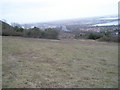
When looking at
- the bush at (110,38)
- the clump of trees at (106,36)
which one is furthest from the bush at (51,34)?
the bush at (110,38)

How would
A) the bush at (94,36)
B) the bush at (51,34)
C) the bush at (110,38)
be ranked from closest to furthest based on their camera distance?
the bush at (110,38) < the bush at (51,34) < the bush at (94,36)

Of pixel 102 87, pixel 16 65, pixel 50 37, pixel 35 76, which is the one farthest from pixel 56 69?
pixel 50 37

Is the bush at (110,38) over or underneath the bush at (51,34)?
underneath

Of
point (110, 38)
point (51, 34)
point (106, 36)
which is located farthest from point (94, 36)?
point (51, 34)

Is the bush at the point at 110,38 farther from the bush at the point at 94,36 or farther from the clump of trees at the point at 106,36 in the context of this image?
the bush at the point at 94,36

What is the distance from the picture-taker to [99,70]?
4676 mm

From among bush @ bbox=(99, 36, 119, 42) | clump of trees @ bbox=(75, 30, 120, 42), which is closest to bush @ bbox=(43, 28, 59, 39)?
clump of trees @ bbox=(75, 30, 120, 42)

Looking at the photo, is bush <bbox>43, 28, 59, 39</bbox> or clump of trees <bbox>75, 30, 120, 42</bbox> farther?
bush <bbox>43, 28, 59, 39</bbox>

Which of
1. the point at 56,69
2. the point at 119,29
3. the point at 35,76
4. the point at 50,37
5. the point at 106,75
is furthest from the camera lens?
the point at 50,37

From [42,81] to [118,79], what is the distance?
5.95ft

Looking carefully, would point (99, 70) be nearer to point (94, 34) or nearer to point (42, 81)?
point (42, 81)

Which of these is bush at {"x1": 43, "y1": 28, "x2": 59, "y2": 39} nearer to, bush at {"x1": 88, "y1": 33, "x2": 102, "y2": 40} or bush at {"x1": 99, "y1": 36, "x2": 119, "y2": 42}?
bush at {"x1": 88, "y1": 33, "x2": 102, "y2": 40}

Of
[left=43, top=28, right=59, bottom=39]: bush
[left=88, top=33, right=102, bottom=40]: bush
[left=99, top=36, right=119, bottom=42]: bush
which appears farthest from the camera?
[left=88, top=33, right=102, bottom=40]: bush

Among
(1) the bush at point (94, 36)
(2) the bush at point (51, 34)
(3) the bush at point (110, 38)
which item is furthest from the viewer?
(1) the bush at point (94, 36)
